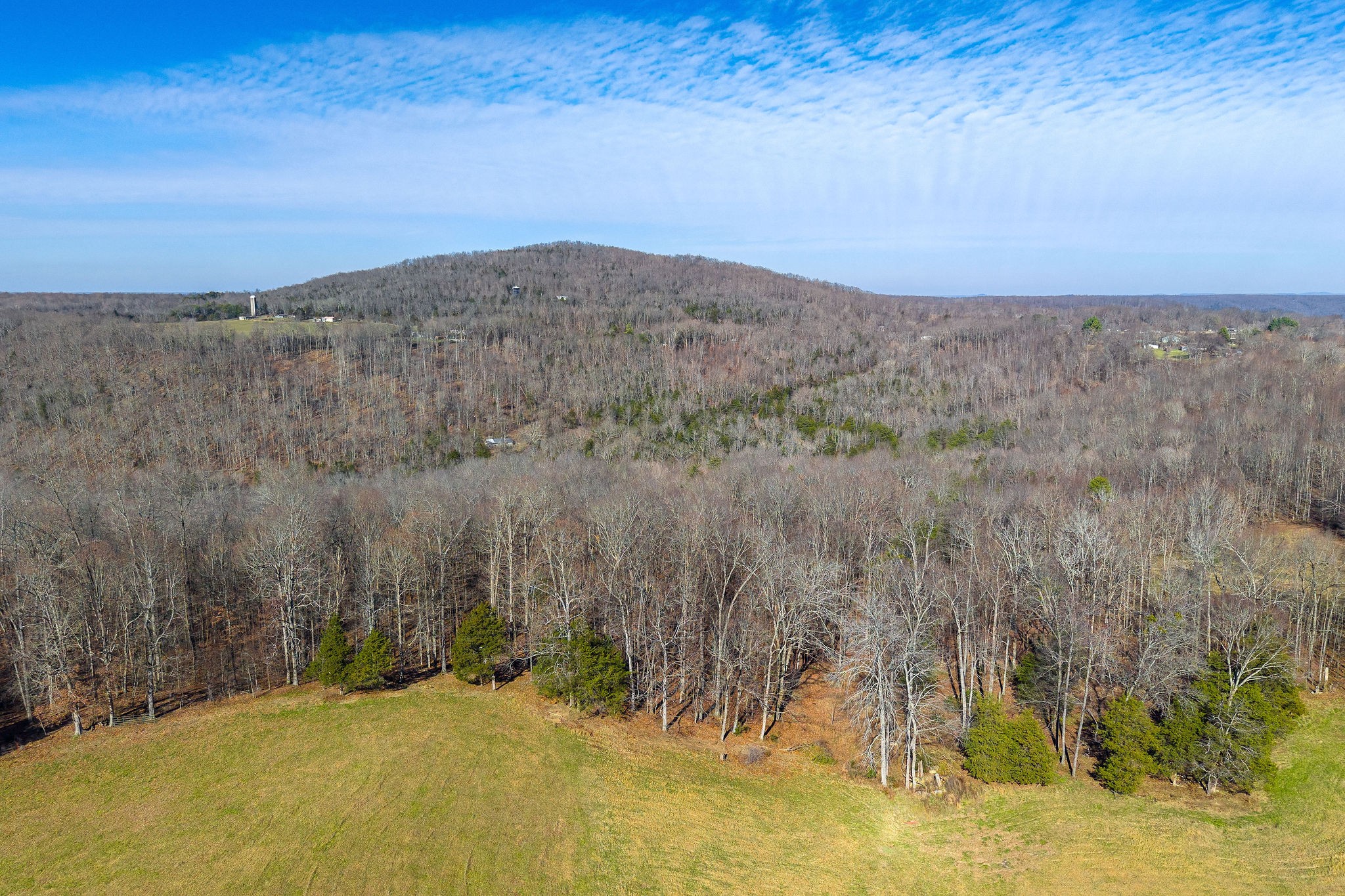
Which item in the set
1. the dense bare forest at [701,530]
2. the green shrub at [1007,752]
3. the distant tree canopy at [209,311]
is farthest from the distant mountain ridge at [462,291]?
the green shrub at [1007,752]

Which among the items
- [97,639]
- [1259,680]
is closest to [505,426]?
[97,639]

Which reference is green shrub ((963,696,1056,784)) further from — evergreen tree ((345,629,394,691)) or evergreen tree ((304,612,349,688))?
evergreen tree ((304,612,349,688))

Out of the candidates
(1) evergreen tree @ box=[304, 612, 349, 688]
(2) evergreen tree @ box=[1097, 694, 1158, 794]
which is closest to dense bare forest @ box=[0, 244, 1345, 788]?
(2) evergreen tree @ box=[1097, 694, 1158, 794]

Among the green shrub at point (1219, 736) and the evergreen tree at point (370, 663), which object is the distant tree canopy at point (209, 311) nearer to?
the evergreen tree at point (370, 663)

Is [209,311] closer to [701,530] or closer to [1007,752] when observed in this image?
[701,530]

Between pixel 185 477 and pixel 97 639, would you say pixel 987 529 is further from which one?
Result: pixel 185 477
